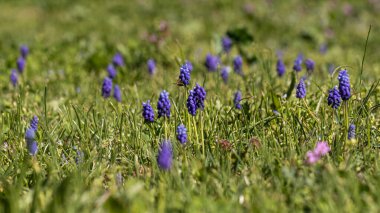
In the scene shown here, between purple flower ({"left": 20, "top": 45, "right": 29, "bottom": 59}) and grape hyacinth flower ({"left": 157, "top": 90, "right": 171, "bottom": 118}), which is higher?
purple flower ({"left": 20, "top": 45, "right": 29, "bottom": 59})

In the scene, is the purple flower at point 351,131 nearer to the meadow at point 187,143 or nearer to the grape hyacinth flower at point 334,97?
the meadow at point 187,143

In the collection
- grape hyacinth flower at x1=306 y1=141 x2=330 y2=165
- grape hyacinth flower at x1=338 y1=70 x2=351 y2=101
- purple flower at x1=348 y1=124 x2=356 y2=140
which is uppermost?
grape hyacinth flower at x1=338 y1=70 x2=351 y2=101

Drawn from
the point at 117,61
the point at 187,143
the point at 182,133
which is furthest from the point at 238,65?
the point at 182,133

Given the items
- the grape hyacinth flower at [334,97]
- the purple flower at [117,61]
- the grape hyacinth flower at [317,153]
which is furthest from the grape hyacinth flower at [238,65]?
Answer: the grape hyacinth flower at [317,153]

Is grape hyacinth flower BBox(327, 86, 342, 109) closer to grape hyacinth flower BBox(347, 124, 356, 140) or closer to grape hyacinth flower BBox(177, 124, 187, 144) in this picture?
grape hyacinth flower BBox(347, 124, 356, 140)

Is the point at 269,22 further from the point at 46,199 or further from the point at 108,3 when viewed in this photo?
the point at 46,199

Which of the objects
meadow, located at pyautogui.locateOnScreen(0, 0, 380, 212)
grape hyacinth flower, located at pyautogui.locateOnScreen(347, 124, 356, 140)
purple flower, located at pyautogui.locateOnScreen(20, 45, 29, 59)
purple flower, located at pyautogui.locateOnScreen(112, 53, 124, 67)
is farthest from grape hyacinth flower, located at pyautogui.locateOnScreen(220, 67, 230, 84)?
purple flower, located at pyautogui.locateOnScreen(20, 45, 29, 59)

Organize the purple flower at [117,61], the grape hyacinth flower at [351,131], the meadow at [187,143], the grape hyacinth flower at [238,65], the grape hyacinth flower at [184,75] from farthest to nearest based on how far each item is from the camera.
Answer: the purple flower at [117,61], the grape hyacinth flower at [238,65], the grape hyacinth flower at [184,75], the grape hyacinth flower at [351,131], the meadow at [187,143]

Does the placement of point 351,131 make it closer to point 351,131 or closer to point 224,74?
point 351,131
